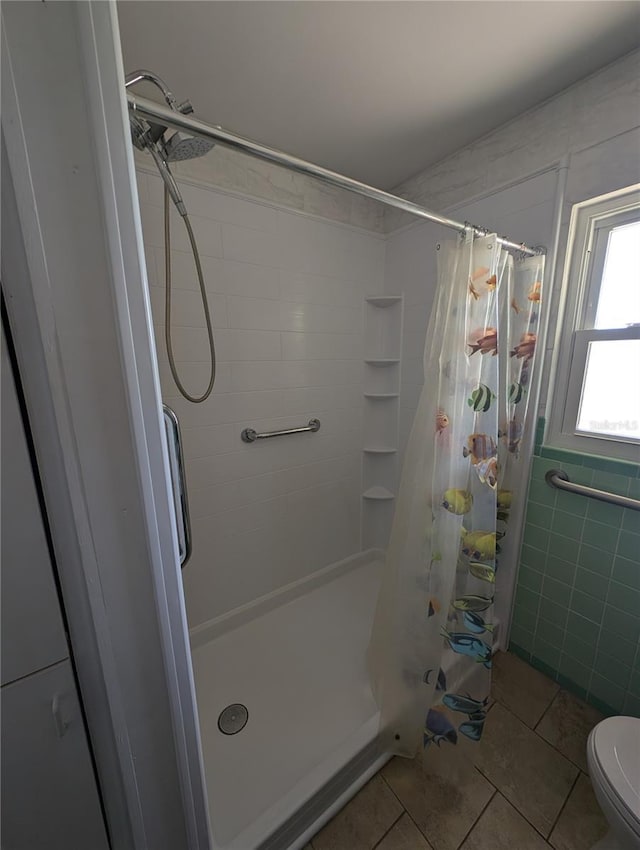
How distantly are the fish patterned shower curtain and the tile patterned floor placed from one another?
127 mm

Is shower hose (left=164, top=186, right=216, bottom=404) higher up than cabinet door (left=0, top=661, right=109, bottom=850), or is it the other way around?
shower hose (left=164, top=186, right=216, bottom=404)

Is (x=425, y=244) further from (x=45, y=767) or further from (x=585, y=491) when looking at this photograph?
(x=45, y=767)

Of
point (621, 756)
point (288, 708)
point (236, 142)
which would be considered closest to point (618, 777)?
point (621, 756)

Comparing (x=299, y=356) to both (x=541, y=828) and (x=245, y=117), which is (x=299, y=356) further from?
(x=541, y=828)

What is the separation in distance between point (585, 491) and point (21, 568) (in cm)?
159

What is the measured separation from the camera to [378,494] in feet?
6.89

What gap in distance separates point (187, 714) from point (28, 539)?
44cm

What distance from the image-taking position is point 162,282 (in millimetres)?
1299

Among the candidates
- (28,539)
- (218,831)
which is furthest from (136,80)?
(218,831)

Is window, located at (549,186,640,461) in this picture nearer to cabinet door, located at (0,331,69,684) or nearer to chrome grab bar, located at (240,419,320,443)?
chrome grab bar, located at (240,419,320,443)

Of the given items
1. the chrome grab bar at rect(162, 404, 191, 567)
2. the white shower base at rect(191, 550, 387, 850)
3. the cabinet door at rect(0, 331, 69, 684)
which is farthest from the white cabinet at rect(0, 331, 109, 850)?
the white shower base at rect(191, 550, 387, 850)

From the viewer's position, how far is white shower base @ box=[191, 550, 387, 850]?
968 mm

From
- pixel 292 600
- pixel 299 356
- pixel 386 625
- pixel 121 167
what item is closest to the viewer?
pixel 121 167

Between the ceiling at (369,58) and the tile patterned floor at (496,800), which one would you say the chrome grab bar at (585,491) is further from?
the ceiling at (369,58)
